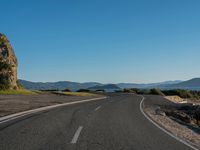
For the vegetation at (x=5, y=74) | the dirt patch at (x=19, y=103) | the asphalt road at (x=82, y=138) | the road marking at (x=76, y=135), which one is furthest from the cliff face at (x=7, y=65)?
the road marking at (x=76, y=135)

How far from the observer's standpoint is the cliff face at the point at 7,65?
48281 mm

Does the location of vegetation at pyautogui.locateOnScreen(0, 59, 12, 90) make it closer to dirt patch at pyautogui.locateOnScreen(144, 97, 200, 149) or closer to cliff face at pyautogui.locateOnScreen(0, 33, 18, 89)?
cliff face at pyautogui.locateOnScreen(0, 33, 18, 89)

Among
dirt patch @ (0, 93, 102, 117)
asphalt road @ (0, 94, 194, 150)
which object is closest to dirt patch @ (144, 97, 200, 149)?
asphalt road @ (0, 94, 194, 150)

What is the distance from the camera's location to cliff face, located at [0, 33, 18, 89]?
48.3 meters

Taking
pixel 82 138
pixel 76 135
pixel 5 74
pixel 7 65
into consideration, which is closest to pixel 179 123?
pixel 76 135

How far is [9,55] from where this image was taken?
53.3 metres

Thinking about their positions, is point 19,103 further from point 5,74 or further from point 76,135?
point 5,74

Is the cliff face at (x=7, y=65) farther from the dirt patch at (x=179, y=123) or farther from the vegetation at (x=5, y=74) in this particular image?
the dirt patch at (x=179, y=123)

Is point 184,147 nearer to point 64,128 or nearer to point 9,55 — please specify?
point 64,128

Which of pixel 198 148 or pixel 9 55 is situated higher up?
pixel 9 55

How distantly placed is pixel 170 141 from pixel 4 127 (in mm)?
6476

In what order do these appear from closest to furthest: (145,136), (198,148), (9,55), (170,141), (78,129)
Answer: (198,148) → (170,141) → (145,136) → (78,129) → (9,55)

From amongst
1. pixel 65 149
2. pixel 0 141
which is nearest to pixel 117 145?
pixel 65 149

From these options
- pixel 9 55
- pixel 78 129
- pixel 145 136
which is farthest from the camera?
pixel 9 55
